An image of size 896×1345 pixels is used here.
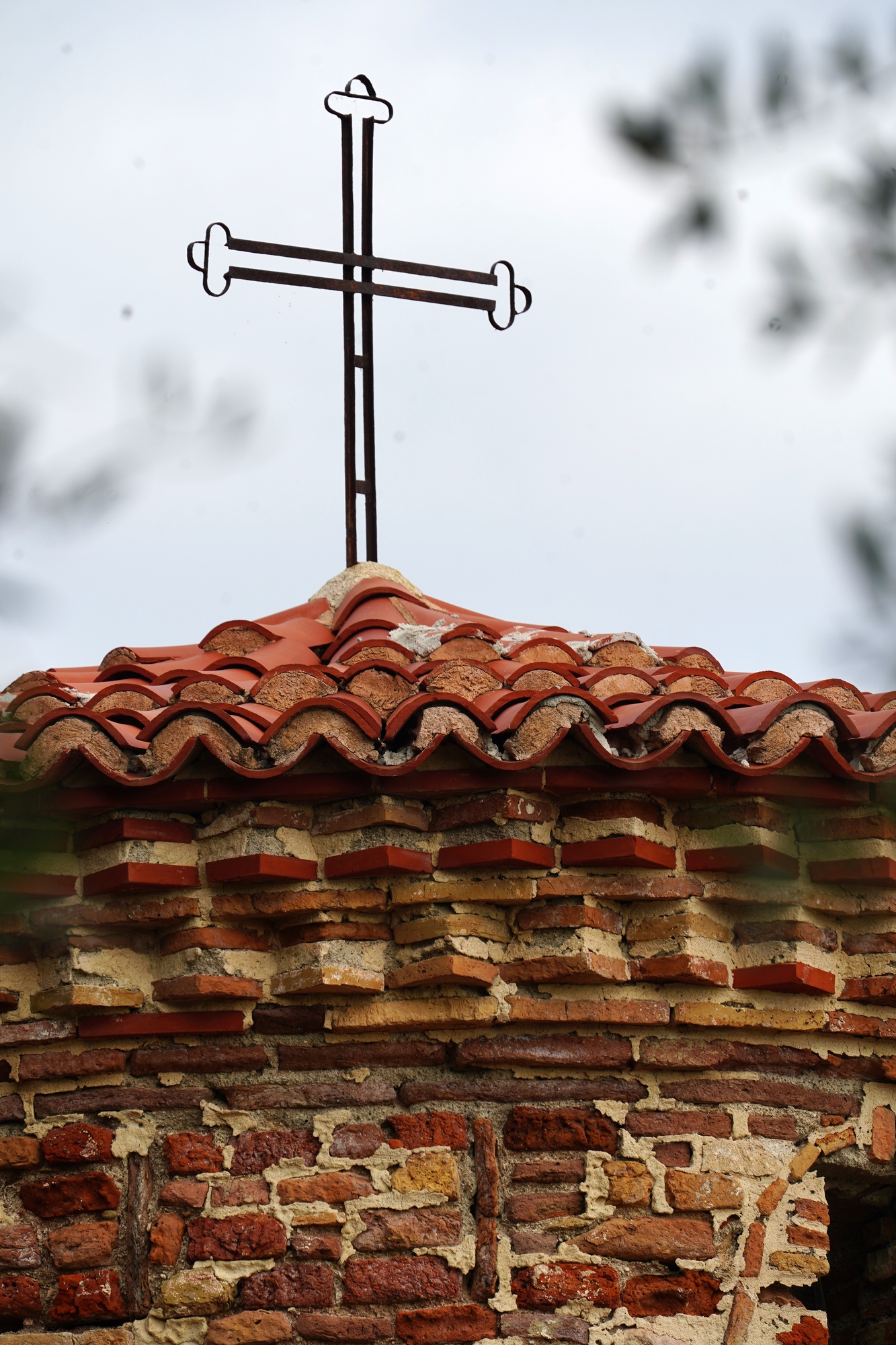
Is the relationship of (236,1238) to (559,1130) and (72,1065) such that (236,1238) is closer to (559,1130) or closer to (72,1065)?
(72,1065)

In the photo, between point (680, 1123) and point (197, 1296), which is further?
point (680, 1123)

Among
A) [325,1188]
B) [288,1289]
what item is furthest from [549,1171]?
[288,1289]

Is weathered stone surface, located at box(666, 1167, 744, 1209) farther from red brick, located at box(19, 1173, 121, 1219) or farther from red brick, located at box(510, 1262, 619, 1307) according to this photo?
red brick, located at box(19, 1173, 121, 1219)

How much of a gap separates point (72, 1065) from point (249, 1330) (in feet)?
2.17

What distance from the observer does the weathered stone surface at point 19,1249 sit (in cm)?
314

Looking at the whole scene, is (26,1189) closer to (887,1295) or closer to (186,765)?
(186,765)

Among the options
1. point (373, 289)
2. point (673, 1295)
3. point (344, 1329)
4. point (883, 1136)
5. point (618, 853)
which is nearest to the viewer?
point (344, 1329)

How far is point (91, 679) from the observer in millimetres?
4113

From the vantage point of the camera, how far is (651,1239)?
3121 mm

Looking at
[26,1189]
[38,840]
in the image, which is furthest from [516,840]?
[38,840]

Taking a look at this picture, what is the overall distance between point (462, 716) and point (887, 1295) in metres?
1.78

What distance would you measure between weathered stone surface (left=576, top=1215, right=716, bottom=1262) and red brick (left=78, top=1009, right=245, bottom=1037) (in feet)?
2.79

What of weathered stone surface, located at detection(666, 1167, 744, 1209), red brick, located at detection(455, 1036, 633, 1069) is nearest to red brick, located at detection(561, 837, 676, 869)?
red brick, located at detection(455, 1036, 633, 1069)

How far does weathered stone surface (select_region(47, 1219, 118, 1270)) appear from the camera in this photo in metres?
3.11
